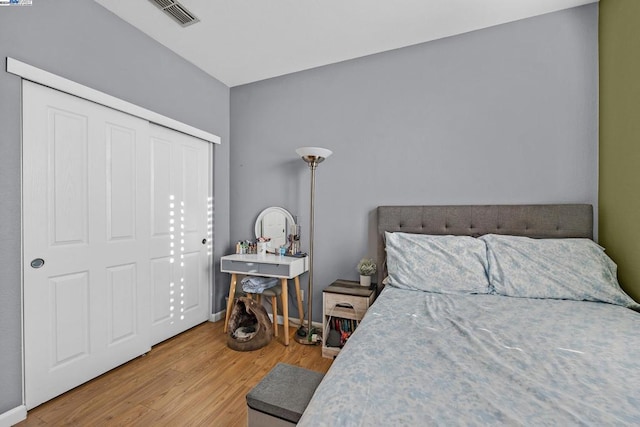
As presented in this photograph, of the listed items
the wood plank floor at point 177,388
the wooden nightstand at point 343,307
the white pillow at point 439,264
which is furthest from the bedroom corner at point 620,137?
the wood plank floor at point 177,388

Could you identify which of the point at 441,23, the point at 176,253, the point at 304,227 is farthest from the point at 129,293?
the point at 441,23

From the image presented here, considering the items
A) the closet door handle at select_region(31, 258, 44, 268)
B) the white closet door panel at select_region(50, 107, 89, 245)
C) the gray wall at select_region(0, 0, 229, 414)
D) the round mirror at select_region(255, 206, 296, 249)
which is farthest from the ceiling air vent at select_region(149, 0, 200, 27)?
the closet door handle at select_region(31, 258, 44, 268)

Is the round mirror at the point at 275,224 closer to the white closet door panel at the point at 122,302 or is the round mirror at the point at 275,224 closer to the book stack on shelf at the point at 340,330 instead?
the book stack on shelf at the point at 340,330

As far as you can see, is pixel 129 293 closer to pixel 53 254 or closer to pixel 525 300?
pixel 53 254

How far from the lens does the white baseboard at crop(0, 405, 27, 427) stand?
160 centimetres

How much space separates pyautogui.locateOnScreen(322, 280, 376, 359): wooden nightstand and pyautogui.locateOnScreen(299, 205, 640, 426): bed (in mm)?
302

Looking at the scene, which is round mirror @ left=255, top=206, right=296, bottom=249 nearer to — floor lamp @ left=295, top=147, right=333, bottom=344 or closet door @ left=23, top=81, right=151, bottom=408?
floor lamp @ left=295, top=147, right=333, bottom=344

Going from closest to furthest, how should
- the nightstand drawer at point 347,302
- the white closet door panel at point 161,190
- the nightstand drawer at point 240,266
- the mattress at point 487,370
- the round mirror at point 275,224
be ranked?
the mattress at point 487,370 → the nightstand drawer at point 347,302 → the white closet door panel at point 161,190 → the nightstand drawer at point 240,266 → the round mirror at point 275,224

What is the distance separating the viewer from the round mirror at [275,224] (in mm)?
3133

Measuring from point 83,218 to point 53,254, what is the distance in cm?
29

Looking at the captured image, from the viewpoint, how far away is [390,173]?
2684 mm

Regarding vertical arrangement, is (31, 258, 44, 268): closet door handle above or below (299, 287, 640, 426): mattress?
above

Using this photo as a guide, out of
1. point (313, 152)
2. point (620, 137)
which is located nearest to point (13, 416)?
point (313, 152)

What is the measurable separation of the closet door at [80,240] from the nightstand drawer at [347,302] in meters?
1.59
